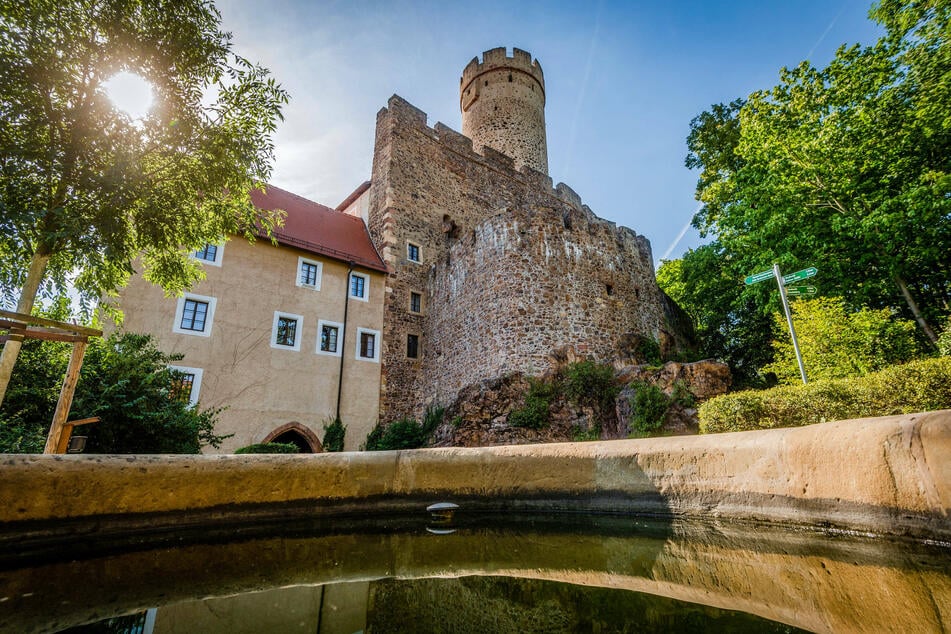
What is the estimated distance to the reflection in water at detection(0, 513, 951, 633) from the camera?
161 cm

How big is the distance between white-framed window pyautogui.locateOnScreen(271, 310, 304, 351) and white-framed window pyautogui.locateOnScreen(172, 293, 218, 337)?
169 centimetres

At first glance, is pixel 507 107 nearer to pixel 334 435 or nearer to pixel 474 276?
pixel 474 276

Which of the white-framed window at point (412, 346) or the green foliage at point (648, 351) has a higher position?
the white-framed window at point (412, 346)

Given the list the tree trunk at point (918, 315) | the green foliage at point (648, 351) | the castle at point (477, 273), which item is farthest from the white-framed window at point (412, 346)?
the tree trunk at point (918, 315)

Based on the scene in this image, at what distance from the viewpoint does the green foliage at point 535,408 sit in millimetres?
11078

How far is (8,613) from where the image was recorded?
5.55ft

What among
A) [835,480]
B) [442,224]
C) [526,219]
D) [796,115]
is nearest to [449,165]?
[442,224]

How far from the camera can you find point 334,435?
13.0 m

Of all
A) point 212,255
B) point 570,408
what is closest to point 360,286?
point 212,255

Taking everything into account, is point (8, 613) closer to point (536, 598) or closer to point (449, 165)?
point (536, 598)

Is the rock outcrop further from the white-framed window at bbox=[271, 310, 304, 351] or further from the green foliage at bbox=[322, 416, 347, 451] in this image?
the white-framed window at bbox=[271, 310, 304, 351]

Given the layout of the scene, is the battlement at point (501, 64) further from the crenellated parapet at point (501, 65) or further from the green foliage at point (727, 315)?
the green foliage at point (727, 315)

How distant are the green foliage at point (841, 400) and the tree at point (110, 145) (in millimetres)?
8360

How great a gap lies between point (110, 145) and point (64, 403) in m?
3.47
